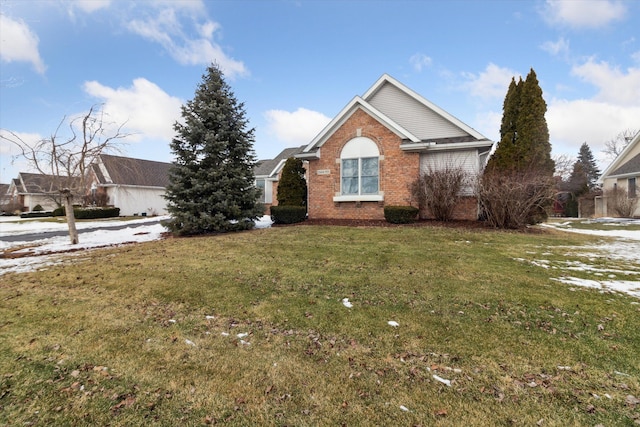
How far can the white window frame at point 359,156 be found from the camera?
1524 centimetres

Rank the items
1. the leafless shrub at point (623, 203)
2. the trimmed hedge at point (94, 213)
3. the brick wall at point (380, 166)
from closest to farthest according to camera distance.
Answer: the brick wall at point (380, 166) → the leafless shrub at point (623, 203) → the trimmed hedge at point (94, 213)

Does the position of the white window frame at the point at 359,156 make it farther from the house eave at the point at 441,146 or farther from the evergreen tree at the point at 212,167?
the evergreen tree at the point at 212,167

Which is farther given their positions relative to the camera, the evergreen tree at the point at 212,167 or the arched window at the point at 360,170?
the arched window at the point at 360,170

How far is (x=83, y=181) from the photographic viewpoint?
11.7 meters

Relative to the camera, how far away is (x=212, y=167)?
1343cm

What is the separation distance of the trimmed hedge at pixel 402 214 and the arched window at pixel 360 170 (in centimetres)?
145

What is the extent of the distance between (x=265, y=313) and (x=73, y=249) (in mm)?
9797

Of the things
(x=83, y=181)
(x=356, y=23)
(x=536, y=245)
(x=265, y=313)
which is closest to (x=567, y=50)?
(x=356, y=23)

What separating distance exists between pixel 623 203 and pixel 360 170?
927 inches

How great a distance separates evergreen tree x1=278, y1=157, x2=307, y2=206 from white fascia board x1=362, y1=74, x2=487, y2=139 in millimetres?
6294

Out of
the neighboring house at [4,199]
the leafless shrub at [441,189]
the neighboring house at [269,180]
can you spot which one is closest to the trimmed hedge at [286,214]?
the leafless shrub at [441,189]

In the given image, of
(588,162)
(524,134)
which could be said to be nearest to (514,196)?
(524,134)

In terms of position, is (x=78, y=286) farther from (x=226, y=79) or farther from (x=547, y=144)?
(x=547, y=144)

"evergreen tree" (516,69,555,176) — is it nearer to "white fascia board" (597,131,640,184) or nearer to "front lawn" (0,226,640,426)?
"front lawn" (0,226,640,426)
